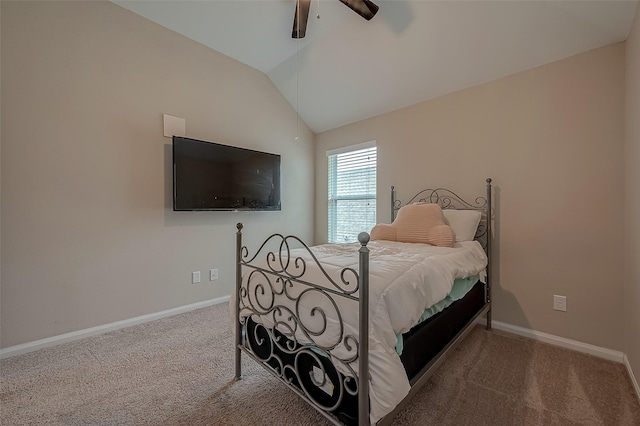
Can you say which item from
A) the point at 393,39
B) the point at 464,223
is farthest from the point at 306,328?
the point at 393,39

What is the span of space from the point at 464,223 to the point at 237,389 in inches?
84.8

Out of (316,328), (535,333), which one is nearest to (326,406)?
(316,328)

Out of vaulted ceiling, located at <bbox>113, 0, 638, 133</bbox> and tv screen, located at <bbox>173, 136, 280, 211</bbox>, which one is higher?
vaulted ceiling, located at <bbox>113, 0, 638, 133</bbox>

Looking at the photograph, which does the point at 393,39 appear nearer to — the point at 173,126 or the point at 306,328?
the point at 173,126

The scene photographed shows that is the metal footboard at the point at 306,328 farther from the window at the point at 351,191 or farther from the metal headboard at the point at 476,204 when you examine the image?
the window at the point at 351,191

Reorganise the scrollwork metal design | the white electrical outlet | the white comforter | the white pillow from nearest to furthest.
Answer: the white comforter, the scrollwork metal design, the white electrical outlet, the white pillow

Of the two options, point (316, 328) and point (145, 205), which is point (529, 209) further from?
point (145, 205)

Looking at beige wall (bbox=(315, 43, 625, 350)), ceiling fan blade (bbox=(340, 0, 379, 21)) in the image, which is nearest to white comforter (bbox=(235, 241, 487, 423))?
beige wall (bbox=(315, 43, 625, 350))

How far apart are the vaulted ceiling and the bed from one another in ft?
5.59

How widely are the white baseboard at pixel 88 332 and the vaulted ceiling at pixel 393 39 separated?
2.81 m

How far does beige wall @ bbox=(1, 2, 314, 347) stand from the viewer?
1926mm

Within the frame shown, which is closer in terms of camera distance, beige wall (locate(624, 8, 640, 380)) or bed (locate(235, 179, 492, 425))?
bed (locate(235, 179, 492, 425))

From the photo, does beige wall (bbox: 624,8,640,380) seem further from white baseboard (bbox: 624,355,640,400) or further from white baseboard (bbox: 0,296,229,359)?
white baseboard (bbox: 0,296,229,359)

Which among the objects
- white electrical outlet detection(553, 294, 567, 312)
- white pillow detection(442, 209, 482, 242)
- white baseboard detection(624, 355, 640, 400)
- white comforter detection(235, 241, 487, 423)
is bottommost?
white baseboard detection(624, 355, 640, 400)
